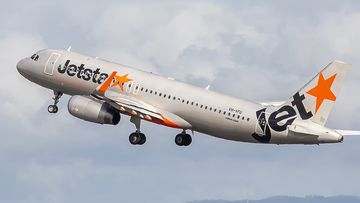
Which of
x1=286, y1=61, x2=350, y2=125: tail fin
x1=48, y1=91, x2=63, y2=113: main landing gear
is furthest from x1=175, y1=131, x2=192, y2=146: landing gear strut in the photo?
x1=286, y1=61, x2=350, y2=125: tail fin

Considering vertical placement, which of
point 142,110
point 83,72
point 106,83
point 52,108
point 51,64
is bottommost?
point 142,110

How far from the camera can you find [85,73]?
105000 millimetres

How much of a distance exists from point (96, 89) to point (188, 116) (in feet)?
27.8

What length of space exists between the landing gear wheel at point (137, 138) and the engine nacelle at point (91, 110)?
229 centimetres

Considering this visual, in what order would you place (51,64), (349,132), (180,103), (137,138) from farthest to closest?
(51,64) → (137,138) → (180,103) → (349,132)

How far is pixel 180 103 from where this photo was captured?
101188 millimetres

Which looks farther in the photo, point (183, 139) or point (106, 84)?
point (183, 139)

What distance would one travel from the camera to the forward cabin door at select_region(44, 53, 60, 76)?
108 m

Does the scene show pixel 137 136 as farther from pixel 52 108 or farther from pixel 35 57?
pixel 35 57

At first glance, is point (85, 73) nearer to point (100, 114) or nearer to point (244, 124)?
point (100, 114)

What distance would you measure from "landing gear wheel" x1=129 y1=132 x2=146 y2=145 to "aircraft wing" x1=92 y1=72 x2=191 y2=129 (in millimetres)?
1832

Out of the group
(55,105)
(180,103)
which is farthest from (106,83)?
(55,105)

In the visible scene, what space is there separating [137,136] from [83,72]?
7.51 meters

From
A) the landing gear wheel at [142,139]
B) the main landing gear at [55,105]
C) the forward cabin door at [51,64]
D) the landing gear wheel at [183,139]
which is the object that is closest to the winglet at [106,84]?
the landing gear wheel at [142,139]
